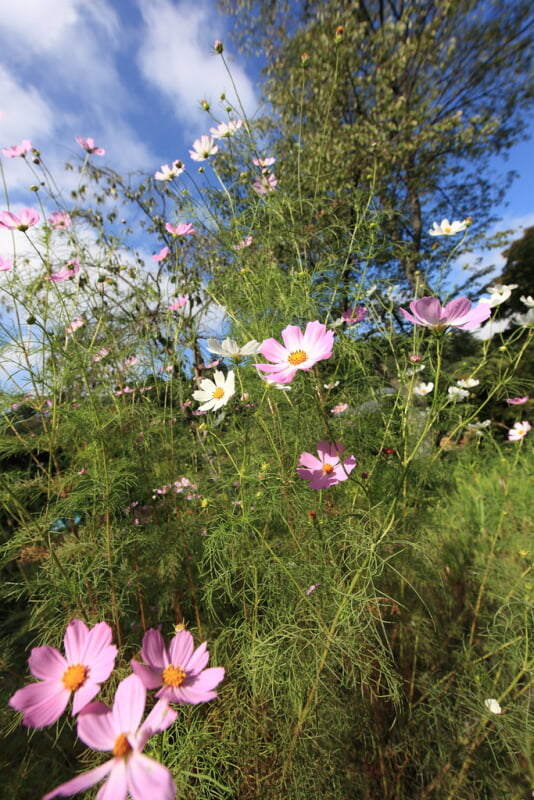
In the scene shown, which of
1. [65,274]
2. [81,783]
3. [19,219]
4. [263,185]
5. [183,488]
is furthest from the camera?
[183,488]

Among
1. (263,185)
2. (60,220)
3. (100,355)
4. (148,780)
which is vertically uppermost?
(60,220)

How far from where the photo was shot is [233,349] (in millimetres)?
831

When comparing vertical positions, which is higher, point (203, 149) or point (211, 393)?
point (203, 149)

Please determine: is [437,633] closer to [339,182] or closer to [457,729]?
[457,729]

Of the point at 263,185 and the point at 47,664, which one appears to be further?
the point at 263,185

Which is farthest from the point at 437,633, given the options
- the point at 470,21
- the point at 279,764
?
the point at 470,21

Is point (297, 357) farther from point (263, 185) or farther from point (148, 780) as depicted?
point (263, 185)

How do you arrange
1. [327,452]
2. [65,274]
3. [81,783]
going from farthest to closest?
[65,274] → [327,452] → [81,783]

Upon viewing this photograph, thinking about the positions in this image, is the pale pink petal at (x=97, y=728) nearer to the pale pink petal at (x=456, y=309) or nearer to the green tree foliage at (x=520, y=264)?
the pale pink petal at (x=456, y=309)

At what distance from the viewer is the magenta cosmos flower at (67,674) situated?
16.4 inches

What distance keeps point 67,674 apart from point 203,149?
1.48 metres

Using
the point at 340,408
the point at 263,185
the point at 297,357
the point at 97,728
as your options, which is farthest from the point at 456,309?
the point at 263,185

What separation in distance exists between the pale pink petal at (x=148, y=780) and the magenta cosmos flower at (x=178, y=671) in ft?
0.25

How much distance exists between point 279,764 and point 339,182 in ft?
16.8
